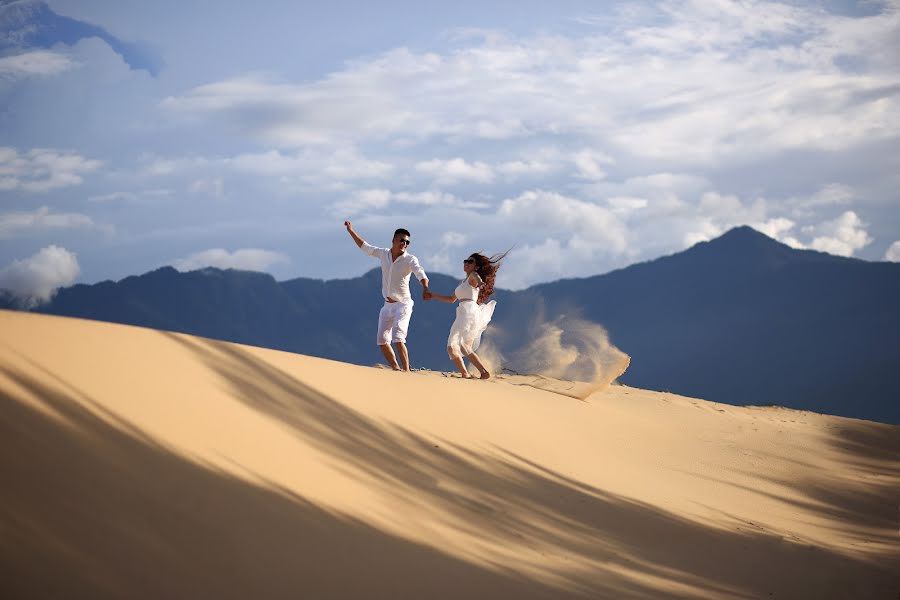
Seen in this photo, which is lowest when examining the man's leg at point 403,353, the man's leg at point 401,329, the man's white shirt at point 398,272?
the man's leg at point 403,353

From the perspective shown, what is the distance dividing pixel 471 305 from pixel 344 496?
229 inches

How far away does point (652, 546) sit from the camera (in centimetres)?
649

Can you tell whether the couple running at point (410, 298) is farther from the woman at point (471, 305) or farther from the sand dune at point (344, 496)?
the sand dune at point (344, 496)

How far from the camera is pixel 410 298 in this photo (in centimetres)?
1054

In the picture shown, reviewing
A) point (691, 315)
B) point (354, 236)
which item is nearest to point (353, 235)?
point (354, 236)

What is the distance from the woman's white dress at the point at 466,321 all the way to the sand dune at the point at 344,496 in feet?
3.80

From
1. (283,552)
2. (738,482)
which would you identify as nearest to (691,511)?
(738,482)

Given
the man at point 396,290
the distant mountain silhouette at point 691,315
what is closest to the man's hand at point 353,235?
the man at point 396,290

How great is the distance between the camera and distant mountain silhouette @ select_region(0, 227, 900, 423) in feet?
139

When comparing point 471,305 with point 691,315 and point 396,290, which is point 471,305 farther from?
point 691,315

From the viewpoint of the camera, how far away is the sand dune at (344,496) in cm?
398

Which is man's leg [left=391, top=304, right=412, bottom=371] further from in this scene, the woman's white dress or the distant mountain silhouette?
the distant mountain silhouette

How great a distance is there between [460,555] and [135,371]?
258cm

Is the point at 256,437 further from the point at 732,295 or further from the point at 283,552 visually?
the point at 732,295
